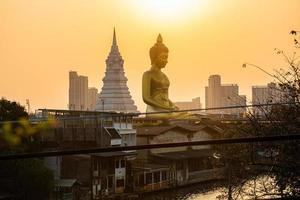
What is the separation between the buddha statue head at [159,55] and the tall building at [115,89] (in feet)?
32.5

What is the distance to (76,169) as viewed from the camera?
8812mm

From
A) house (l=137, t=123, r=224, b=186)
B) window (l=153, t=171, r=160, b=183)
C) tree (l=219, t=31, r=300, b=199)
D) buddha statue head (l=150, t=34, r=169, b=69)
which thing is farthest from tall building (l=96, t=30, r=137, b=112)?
tree (l=219, t=31, r=300, b=199)

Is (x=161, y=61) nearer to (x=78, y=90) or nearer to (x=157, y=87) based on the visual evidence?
(x=157, y=87)

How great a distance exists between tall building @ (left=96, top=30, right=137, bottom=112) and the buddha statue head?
990 cm

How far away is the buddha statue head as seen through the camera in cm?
1185

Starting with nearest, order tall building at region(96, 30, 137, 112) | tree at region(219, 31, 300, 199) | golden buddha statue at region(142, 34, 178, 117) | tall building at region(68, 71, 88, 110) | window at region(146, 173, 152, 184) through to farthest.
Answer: tree at region(219, 31, 300, 199) → window at region(146, 173, 152, 184) → golden buddha statue at region(142, 34, 178, 117) → tall building at region(96, 30, 137, 112) → tall building at region(68, 71, 88, 110)

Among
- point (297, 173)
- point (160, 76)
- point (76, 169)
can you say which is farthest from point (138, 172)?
point (297, 173)

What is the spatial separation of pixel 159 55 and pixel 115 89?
36.5 feet

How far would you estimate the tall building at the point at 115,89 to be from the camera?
73.2 feet

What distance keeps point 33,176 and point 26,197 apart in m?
0.33

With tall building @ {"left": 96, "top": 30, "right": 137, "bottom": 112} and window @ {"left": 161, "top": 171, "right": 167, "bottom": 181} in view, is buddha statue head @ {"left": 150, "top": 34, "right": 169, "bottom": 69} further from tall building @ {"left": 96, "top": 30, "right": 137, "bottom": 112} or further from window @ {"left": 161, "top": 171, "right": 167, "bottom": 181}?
tall building @ {"left": 96, "top": 30, "right": 137, "bottom": 112}

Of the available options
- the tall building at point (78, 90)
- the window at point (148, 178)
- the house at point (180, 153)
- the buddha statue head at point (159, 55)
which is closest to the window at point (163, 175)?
the house at point (180, 153)

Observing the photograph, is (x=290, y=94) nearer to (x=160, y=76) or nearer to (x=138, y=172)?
(x=138, y=172)

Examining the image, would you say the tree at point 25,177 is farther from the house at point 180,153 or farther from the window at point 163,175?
the window at point 163,175
